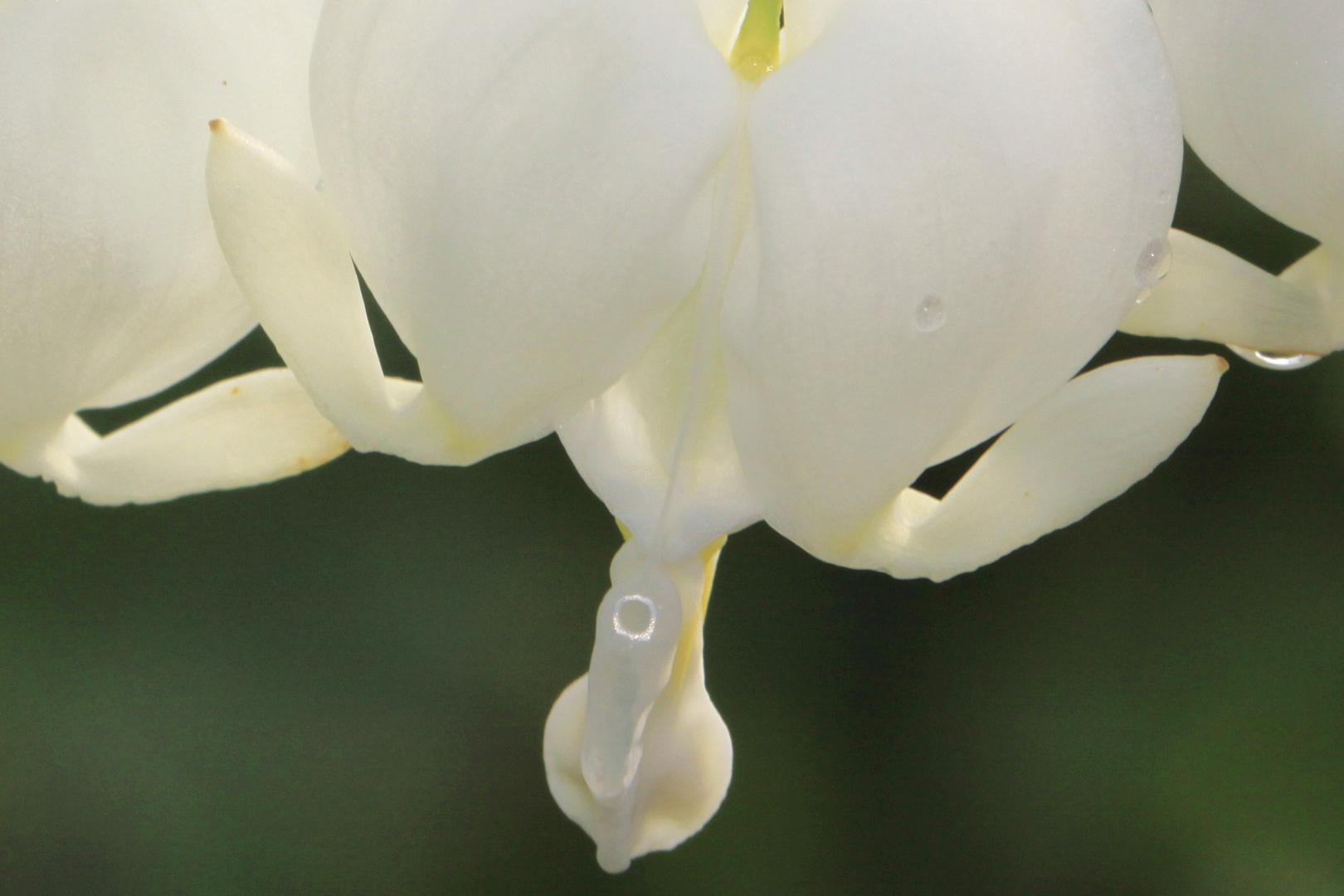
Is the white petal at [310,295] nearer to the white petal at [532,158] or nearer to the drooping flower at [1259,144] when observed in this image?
the white petal at [532,158]

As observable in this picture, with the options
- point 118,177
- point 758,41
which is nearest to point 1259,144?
point 758,41

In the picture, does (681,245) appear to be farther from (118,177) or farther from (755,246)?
(118,177)

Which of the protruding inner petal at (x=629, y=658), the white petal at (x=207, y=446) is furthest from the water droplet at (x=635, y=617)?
the white petal at (x=207, y=446)

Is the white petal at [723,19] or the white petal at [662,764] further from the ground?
the white petal at [723,19]

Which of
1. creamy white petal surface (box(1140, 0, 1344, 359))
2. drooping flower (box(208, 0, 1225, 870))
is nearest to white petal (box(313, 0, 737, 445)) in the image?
drooping flower (box(208, 0, 1225, 870))

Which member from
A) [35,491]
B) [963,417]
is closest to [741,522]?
[963,417]

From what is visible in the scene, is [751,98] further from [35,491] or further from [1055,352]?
[35,491]
